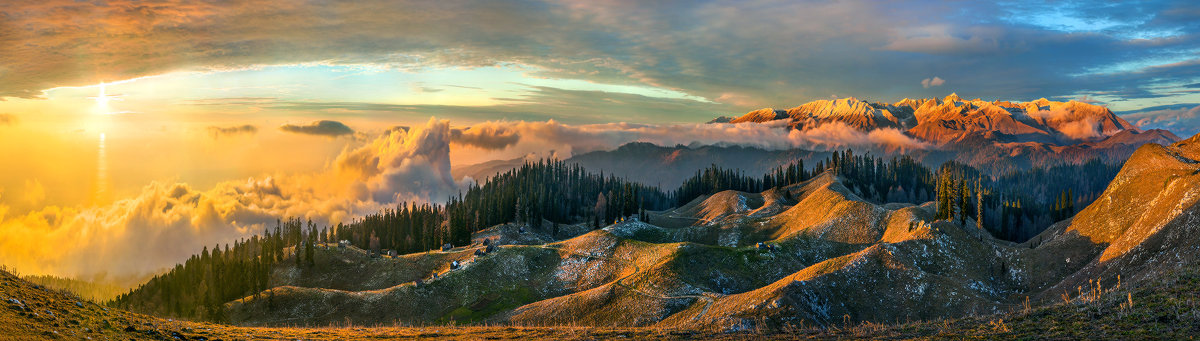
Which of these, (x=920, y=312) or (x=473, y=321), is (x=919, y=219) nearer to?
(x=920, y=312)

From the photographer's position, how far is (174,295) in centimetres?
17588

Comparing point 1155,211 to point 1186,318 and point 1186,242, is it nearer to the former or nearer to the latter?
point 1186,242

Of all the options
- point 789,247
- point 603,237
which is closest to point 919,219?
point 789,247

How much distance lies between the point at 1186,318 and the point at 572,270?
118997 mm

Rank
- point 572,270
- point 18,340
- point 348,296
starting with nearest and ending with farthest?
point 18,340, point 348,296, point 572,270

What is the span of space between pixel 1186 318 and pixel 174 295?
203840 millimetres

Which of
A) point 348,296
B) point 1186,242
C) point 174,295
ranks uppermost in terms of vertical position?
point 1186,242

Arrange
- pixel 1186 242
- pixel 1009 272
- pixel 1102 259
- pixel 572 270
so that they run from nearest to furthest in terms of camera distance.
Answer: pixel 1186 242, pixel 1102 259, pixel 1009 272, pixel 572 270

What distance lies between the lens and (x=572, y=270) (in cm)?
15100

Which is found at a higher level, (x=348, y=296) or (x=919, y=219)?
(x=919, y=219)

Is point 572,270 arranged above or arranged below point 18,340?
below

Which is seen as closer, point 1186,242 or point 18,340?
point 18,340

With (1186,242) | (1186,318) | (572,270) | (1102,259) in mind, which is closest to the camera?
(1186,318)

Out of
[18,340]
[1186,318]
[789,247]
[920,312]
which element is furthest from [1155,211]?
[18,340]
